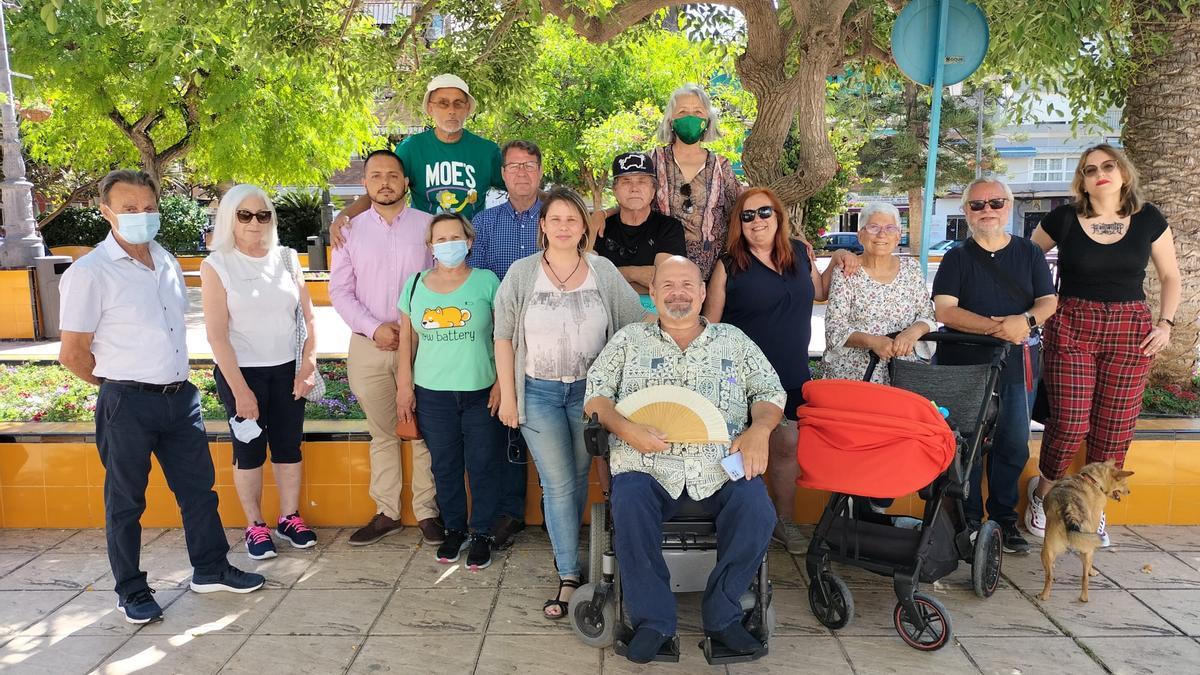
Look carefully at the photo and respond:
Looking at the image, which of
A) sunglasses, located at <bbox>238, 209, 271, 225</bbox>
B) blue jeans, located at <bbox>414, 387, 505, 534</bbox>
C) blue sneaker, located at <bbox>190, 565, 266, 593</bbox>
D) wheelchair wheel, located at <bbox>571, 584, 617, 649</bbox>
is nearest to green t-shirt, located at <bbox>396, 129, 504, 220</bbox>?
sunglasses, located at <bbox>238, 209, 271, 225</bbox>

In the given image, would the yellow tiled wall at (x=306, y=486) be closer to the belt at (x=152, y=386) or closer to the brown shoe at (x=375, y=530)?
the brown shoe at (x=375, y=530)

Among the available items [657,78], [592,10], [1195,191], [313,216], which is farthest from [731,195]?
[313,216]

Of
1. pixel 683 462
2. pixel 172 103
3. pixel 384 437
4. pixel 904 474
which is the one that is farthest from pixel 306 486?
pixel 172 103

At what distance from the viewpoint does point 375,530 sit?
14.9ft

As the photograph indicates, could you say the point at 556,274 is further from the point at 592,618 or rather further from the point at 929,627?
the point at 929,627

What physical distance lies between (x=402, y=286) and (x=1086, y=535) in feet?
11.3

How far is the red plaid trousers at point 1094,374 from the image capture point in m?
4.20

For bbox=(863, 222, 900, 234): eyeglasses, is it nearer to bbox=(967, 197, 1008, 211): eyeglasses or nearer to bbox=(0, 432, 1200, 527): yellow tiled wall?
bbox=(967, 197, 1008, 211): eyeglasses

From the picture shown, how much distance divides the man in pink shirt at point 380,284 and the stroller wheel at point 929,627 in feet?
7.86

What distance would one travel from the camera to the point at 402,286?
14.2 ft

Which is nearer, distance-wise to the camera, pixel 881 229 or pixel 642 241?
pixel 881 229

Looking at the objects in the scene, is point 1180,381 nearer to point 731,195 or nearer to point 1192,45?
point 1192,45

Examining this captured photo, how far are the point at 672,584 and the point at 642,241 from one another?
5.43ft

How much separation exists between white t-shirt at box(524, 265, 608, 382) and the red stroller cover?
1008 mm
